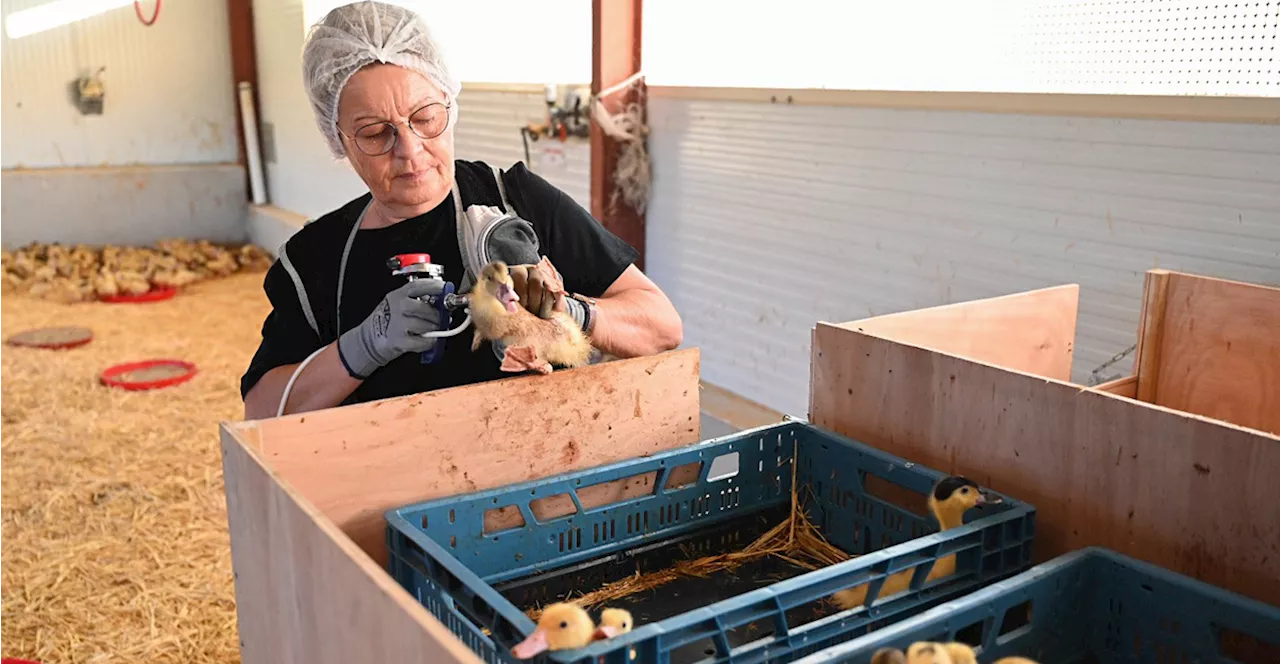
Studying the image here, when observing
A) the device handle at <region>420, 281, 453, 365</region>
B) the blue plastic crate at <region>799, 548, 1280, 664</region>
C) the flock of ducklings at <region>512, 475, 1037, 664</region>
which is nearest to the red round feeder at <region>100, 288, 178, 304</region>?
the device handle at <region>420, 281, 453, 365</region>

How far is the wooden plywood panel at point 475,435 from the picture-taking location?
1.31 metres

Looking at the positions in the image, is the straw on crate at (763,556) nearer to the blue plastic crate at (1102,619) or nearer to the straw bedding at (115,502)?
the blue plastic crate at (1102,619)

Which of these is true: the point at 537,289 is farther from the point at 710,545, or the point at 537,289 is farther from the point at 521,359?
the point at 710,545

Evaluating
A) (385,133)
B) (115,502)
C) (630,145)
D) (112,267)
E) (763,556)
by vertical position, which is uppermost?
(385,133)

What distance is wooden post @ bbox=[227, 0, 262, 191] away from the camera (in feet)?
22.7

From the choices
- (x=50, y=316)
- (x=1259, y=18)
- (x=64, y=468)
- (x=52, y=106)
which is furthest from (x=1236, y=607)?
(x=52, y=106)

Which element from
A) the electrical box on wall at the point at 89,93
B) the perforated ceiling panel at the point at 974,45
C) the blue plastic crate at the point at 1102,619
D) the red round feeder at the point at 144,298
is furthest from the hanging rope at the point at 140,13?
the blue plastic crate at the point at 1102,619

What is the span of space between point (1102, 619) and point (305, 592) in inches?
35.3

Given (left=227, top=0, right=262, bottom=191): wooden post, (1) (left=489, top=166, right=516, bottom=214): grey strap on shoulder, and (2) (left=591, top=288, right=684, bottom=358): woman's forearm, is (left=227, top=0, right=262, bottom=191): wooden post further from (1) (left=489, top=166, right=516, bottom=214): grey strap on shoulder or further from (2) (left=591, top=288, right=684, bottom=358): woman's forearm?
(2) (left=591, top=288, right=684, bottom=358): woman's forearm

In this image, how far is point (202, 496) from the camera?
3361 millimetres

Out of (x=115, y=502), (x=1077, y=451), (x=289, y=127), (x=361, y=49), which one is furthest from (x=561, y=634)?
(x=289, y=127)

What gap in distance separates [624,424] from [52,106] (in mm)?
6418

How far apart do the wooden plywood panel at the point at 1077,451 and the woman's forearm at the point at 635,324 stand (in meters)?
0.28

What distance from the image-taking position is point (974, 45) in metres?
2.44
